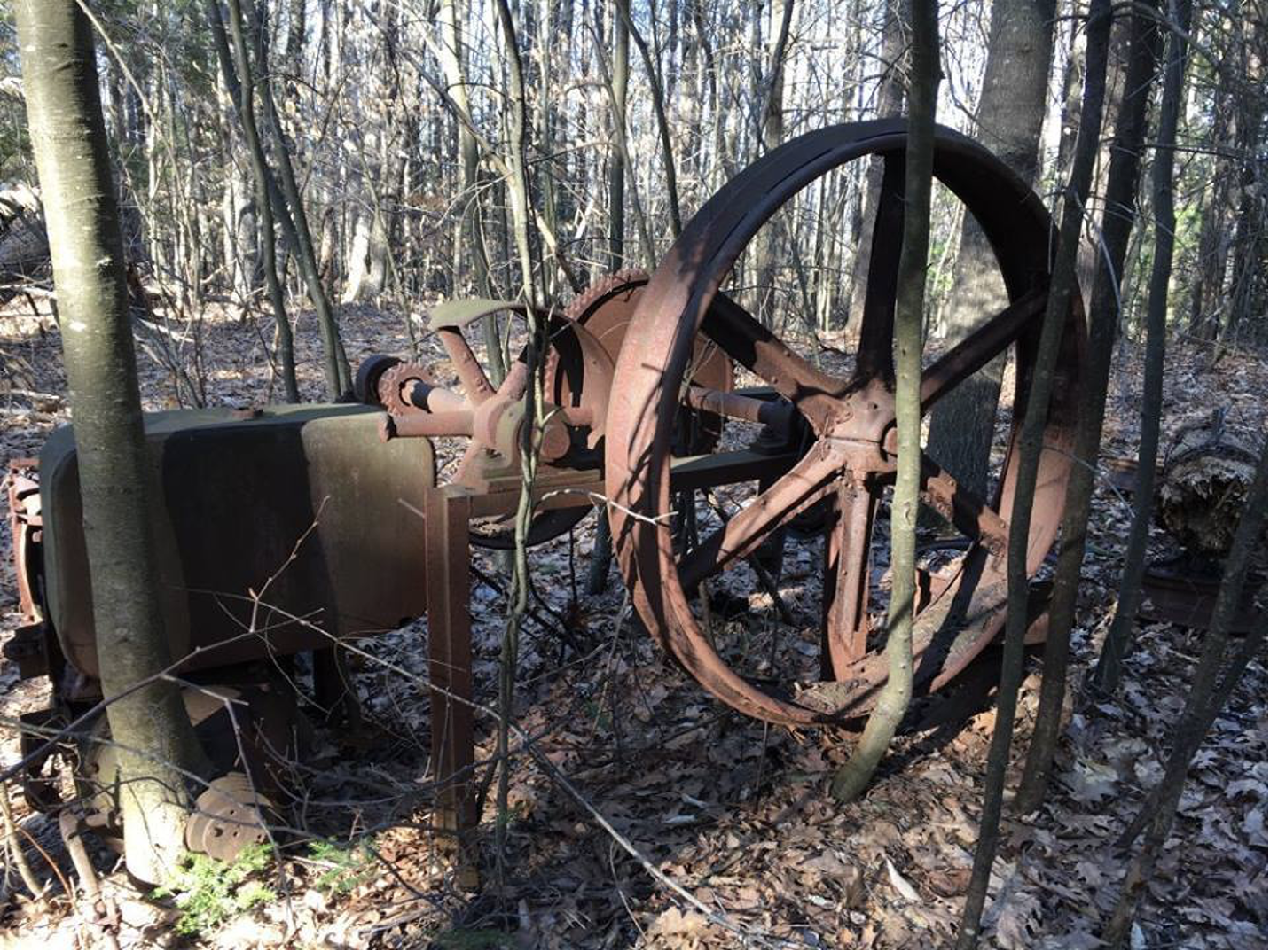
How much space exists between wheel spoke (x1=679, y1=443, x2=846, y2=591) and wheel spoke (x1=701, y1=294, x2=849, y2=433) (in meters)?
0.14

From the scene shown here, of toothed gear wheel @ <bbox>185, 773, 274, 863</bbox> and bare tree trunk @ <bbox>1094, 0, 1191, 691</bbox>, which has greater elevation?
bare tree trunk @ <bbox>1094, 0, 1191, 691</bbox>

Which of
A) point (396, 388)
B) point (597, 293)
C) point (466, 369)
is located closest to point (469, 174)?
point (597, 293)

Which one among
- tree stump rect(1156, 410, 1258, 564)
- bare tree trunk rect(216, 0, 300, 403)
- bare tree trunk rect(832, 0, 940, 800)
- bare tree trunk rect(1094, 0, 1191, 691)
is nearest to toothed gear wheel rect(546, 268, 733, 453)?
bare tree trunk rect(832, 0, 940, 800)

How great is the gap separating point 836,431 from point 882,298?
515mm

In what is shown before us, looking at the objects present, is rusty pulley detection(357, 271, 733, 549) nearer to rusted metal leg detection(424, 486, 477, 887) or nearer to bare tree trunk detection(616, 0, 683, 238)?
rusted metal leg detection(424, 486, 477, 887)

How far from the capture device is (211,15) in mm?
4355

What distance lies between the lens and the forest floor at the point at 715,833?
9.57 feet

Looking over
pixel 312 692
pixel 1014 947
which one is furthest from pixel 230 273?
pixel 1014 947

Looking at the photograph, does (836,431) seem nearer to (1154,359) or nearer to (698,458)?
(698,458)

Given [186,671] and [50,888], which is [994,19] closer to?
[186,671]

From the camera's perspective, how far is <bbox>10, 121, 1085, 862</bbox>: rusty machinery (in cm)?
291

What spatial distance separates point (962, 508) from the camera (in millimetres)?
3812

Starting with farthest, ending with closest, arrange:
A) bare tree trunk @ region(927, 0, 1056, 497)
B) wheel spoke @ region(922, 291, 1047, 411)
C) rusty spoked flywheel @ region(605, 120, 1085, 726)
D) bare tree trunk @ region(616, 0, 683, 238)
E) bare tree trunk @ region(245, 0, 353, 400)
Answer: bare tree trunk @ region(927, 0, 1056, 497) < bare tree trunk @ region(245, 0, 353, 400) < bare tree trunk @ region(616, 0, 683, 238) < wheel spoke @ region(922, 291, 1047, 411) < rusty spoked flywheel @ region(605, 120, 1085, 726)

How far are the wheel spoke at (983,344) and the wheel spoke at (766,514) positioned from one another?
0.53 metres
